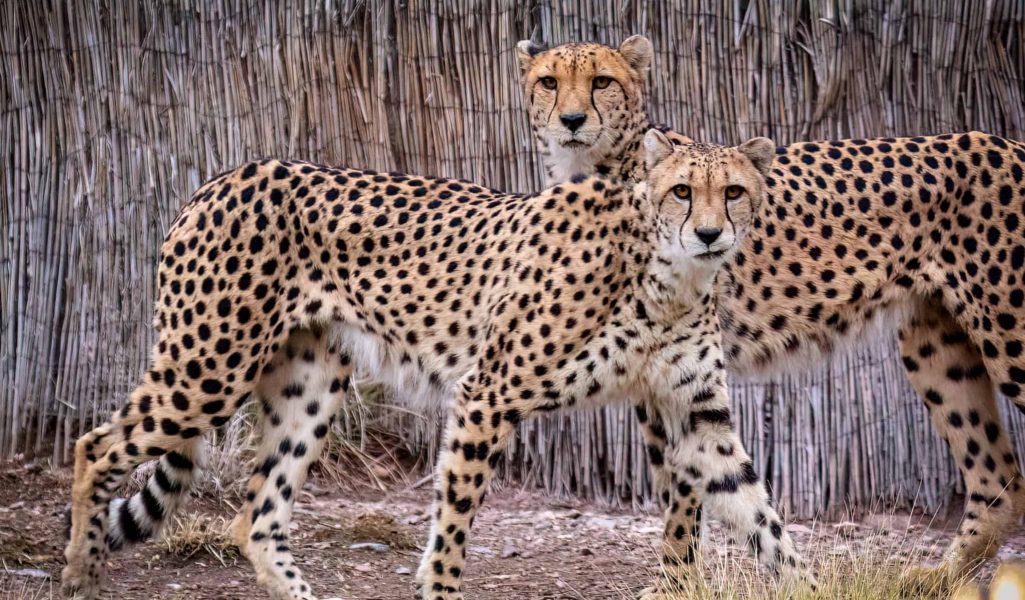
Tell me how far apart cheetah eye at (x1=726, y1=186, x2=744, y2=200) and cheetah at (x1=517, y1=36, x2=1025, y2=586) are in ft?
1.87

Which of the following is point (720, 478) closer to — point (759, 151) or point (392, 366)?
point (759, 151)

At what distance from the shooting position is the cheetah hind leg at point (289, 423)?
4.11 meters

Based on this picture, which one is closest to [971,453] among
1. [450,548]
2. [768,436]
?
[768,436]

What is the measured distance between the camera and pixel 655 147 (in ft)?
11.7

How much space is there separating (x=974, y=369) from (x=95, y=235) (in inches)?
138

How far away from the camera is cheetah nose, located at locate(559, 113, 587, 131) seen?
399 cm

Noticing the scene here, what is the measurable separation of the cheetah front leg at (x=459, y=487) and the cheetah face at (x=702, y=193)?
66 centimetres

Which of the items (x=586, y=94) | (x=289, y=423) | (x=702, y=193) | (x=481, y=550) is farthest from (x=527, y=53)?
(x=481, y=550)

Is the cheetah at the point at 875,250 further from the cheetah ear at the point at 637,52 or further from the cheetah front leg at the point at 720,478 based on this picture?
the cheetah front leg at the point at 720,478

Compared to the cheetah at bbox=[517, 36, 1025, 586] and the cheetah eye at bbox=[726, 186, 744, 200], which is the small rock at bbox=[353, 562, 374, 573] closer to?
the cheetah at bbox=[517, 36, 1025, 586]

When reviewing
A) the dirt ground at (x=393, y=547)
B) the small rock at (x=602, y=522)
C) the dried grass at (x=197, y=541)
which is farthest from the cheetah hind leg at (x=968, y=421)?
the dried grass at (x=197, y=541)

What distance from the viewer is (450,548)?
3.63 meters

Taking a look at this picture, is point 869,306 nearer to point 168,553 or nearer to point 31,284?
point 168,553

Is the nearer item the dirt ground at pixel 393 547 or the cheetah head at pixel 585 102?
the cheetah head at pixel 585 102
